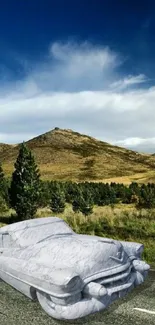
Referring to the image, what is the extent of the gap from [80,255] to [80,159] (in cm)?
10080

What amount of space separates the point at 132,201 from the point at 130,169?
62320mm

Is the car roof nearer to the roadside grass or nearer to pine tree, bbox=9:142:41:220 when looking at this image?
the roadside grass

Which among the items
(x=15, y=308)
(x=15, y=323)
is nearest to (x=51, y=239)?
(x=15, y=308)

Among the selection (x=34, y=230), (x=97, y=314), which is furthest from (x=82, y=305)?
(x=34, y=230)

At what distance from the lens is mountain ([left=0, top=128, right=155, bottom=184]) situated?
275 ft

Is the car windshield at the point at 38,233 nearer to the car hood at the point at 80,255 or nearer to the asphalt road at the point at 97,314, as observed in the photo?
the car hood at the point at 80,255

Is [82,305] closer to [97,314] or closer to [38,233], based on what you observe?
[97,314]

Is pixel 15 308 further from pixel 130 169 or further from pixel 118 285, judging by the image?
pixel 130 169

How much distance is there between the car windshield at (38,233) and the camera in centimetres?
752

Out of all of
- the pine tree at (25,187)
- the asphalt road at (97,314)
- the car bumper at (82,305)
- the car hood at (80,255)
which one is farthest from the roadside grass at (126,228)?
the pine tree at (25,187)

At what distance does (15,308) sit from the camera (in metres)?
6.33

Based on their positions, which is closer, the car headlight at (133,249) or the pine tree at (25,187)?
the car headlight at (133,249)

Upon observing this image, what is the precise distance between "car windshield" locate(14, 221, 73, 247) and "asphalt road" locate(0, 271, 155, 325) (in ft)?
3.38

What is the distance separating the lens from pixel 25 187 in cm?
2292
